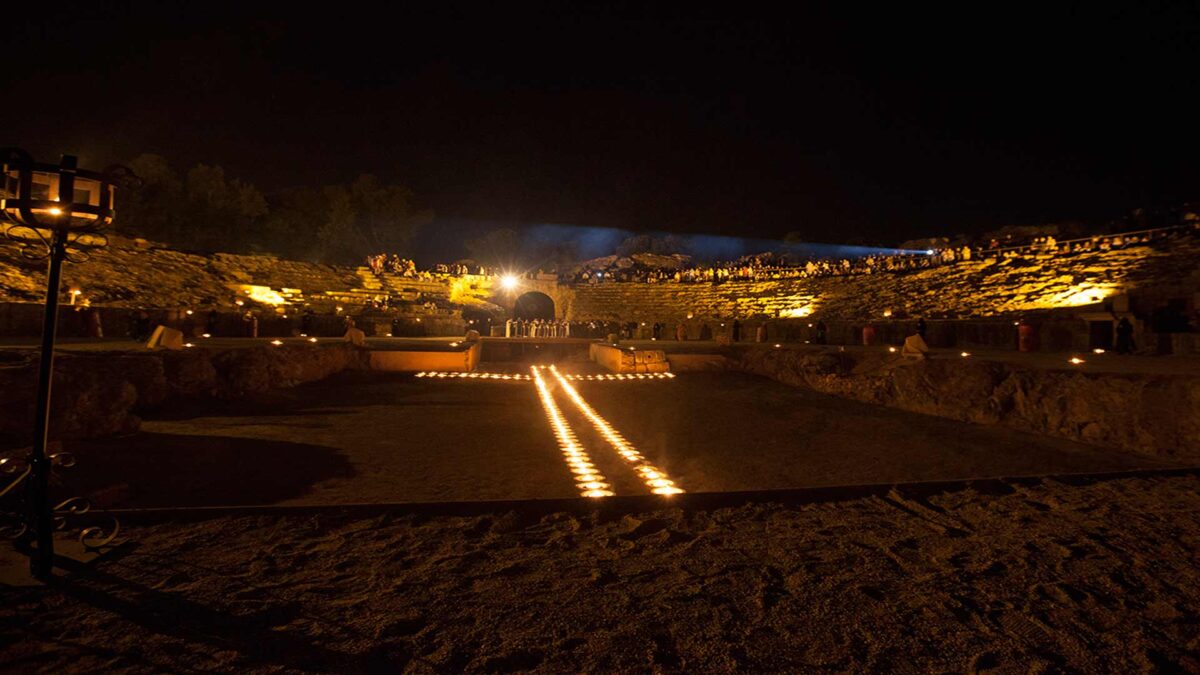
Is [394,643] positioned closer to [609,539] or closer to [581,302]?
[609,539]

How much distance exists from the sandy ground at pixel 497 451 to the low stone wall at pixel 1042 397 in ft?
1.33

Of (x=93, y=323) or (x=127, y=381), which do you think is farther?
(x=93, y=323)

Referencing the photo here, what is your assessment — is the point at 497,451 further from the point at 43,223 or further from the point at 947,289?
the point at 947,289

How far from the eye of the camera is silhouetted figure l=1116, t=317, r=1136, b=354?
12.2 metres

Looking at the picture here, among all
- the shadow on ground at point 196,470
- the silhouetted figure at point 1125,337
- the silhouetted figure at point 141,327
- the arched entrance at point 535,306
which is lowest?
the shadow on ground at point 196,470

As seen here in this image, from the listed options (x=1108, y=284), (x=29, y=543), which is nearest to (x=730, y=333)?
(x=1108, y=284)

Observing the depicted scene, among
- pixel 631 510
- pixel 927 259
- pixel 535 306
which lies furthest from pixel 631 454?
pixel 535 306

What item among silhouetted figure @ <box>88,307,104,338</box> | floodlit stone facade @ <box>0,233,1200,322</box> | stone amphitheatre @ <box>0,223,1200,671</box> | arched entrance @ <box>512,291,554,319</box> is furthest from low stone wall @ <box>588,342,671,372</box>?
arched entrance @ <box>512,291,554,319</box>

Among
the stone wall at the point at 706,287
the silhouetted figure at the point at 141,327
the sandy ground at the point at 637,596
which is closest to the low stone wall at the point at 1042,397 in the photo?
the sandy ground at the point at 637,596

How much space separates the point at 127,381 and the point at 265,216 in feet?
117

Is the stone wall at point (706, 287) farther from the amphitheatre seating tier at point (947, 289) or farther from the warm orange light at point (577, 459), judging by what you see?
the warm orange light at point (577, 459)

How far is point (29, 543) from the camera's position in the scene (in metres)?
2.89

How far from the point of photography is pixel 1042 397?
8.61 meters

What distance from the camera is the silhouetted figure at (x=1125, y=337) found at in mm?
12234
